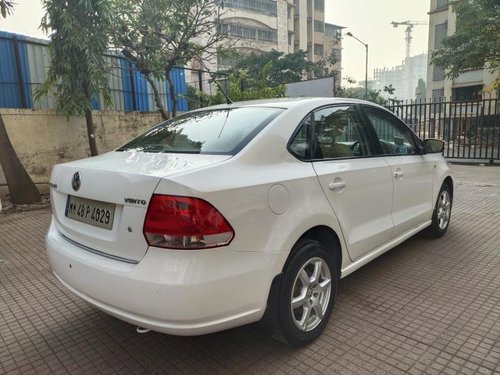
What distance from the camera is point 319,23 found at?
60938 mm

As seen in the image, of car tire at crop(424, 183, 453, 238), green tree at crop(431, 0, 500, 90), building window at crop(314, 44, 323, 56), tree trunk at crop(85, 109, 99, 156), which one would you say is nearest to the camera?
car tire at crop(424, 183, 453, 238)

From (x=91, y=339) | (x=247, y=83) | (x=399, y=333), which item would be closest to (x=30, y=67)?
(x=247, y=83)

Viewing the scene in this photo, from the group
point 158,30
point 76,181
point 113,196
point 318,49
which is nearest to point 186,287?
point 113,196

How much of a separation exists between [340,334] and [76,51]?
699 centimetres

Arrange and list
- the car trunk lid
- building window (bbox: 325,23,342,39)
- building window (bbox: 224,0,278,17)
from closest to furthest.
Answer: the car trunk lid → building window (bbox: 224,0,278,17) → building window (bbox: 325,23,342,39)

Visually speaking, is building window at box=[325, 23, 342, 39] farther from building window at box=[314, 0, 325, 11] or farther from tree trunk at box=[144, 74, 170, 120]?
tree trunk at box=[144, 74, 170, 120]

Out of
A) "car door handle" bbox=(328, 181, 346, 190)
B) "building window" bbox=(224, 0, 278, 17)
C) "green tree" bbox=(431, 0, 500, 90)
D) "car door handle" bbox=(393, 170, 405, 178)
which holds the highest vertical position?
"building window" bbox=(224, 0, 278, 17)

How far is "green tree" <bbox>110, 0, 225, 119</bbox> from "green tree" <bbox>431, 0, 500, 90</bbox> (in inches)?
424

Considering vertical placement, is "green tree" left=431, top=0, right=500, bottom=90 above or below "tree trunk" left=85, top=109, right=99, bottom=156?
above

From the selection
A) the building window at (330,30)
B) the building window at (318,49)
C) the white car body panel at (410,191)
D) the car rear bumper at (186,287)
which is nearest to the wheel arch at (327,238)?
the car rear bumper at (186,287)

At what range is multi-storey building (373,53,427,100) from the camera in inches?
3780

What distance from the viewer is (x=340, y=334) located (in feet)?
8.89

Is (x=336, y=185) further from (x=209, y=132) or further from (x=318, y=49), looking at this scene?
(x=318, y=49)

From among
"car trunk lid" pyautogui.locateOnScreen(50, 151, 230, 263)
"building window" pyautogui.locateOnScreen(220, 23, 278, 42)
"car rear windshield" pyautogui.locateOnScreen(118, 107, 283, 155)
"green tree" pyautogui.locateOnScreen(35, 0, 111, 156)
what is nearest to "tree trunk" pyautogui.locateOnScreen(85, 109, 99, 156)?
"green tree" pyautogui.locateOnScreen(35, 0, 111, 156)
